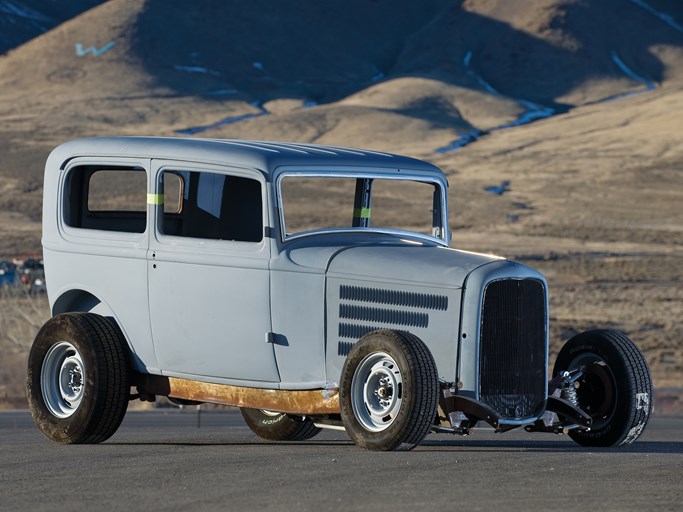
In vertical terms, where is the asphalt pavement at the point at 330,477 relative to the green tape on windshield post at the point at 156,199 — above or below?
below

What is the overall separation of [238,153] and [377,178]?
1.10 metres

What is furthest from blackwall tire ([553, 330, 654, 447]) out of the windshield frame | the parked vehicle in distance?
the windshield frame

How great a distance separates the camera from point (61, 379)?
39.5 feet

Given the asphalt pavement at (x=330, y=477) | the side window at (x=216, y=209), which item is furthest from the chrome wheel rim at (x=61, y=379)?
the side window at (x=216, y=209)

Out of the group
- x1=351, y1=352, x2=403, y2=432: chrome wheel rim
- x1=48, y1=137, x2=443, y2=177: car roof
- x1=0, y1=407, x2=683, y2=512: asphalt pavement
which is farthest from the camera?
x1=48, y1=137, x2=443, y2=177: car roof

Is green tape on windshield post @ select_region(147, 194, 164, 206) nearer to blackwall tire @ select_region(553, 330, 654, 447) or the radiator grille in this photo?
the radiator grille

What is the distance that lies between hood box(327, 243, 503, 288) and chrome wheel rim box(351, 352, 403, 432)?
602 mm

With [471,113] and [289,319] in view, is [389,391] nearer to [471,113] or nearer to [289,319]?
[289,319]

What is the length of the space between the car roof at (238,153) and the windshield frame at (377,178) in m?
0.04

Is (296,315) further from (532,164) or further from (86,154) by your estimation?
(532,164)

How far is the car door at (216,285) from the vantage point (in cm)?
1123

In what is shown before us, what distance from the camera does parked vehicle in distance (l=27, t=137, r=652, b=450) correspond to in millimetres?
10438

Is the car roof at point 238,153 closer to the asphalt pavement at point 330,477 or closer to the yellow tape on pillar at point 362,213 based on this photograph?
the yellow tape on pillar at point 362,213

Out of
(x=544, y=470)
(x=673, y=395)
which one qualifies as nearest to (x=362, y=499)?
(x=544, y=470)
